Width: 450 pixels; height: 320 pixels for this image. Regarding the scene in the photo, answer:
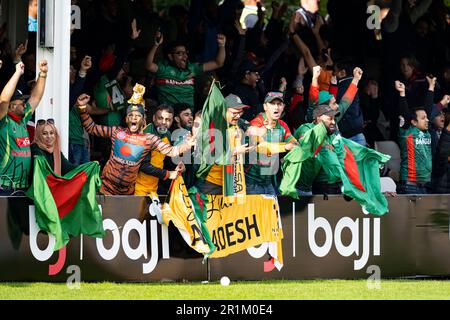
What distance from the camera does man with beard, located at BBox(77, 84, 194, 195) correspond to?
13.6m

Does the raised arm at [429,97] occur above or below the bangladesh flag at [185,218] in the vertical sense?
above

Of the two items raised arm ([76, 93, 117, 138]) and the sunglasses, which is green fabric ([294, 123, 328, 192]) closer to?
raised arm ([76, 93, 117, 138])

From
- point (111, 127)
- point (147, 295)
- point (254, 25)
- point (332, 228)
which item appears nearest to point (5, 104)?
point (111, 127)

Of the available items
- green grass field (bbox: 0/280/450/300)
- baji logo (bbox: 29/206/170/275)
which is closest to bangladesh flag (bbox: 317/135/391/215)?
green grass field (bbox: 0/280/450/300)

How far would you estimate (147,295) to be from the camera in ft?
41.1

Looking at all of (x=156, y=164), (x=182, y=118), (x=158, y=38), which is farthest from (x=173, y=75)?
(x=156, y=164)

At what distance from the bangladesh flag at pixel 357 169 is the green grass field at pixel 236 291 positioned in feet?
2.93

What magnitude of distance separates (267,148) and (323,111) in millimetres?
755

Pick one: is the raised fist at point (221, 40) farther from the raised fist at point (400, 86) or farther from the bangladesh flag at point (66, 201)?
the bangladesh flag at point (66, 201)

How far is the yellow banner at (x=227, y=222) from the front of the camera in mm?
13469

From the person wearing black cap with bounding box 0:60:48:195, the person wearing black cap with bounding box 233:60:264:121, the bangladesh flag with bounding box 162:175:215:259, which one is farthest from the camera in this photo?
the person wearing black cap with bounding box 233:60:264:121

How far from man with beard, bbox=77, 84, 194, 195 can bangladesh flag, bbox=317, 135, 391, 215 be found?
1593mm

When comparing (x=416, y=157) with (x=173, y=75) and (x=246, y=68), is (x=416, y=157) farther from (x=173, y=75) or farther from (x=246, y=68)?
(x=173, y=75)

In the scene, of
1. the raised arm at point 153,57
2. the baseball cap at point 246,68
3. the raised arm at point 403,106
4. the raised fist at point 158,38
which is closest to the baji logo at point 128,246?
the raised arm at point 153,57
